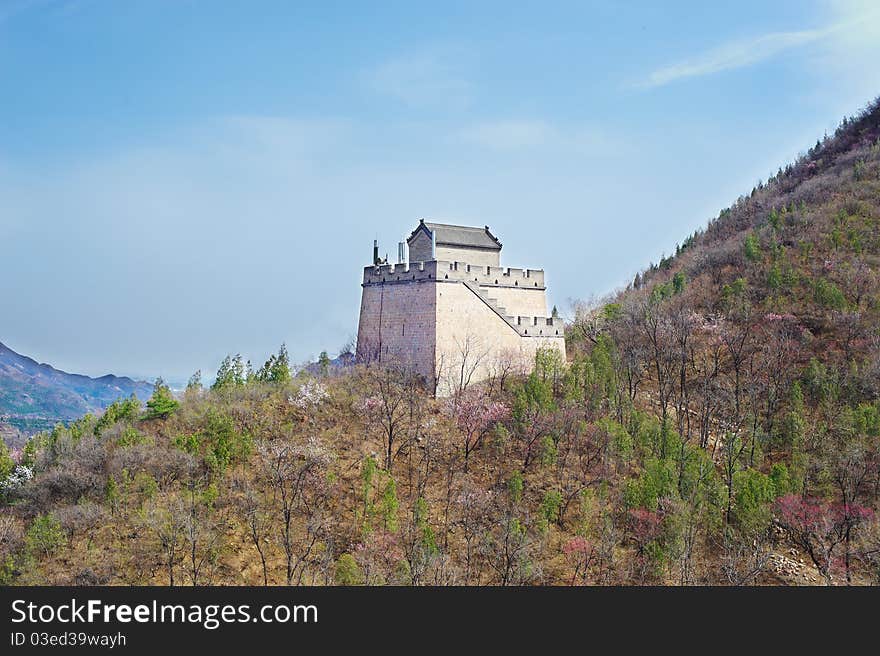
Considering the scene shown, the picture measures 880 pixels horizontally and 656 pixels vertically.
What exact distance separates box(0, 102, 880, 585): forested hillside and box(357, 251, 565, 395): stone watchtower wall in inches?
41.7

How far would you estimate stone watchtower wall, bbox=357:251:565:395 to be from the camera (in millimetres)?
40062

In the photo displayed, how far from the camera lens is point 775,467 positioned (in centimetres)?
3400

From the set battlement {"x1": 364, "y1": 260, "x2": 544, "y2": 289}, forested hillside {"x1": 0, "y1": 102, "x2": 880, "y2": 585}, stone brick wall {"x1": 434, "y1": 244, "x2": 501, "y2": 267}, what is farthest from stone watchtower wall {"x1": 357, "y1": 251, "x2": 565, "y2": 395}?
forested hillside {"x1": 0, "y1": 102, "x2": 880, "y2": 585}

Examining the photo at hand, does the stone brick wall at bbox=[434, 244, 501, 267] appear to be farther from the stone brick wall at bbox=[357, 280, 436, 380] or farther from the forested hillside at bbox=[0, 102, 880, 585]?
the forested hillside at bbox=[0, 102, 880, 585]

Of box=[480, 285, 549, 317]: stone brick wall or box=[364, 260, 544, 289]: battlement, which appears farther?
box=[480, 285, 549, 317]: stone brick wall

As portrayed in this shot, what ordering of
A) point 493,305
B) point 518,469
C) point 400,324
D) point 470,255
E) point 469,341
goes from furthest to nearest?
1. point 470,255
2. point 493,305
3. point 400,324
4. point 469,341
5. point 518,469

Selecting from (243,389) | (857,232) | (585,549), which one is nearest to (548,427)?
(585,549)

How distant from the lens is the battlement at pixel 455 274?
40.4 metres

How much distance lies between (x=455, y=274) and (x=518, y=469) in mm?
9882

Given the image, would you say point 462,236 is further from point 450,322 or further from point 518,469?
point 518,469

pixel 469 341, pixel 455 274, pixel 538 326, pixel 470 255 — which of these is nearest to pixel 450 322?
pixel 469 341

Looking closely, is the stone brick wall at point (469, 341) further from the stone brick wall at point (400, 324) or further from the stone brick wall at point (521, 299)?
the stone brick wall at point (521, 299)

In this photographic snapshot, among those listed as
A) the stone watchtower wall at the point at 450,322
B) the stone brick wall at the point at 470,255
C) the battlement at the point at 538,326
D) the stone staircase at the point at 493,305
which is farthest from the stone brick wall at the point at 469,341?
the stone brick wall at the point at 470,255

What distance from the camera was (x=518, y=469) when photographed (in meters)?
35.8
